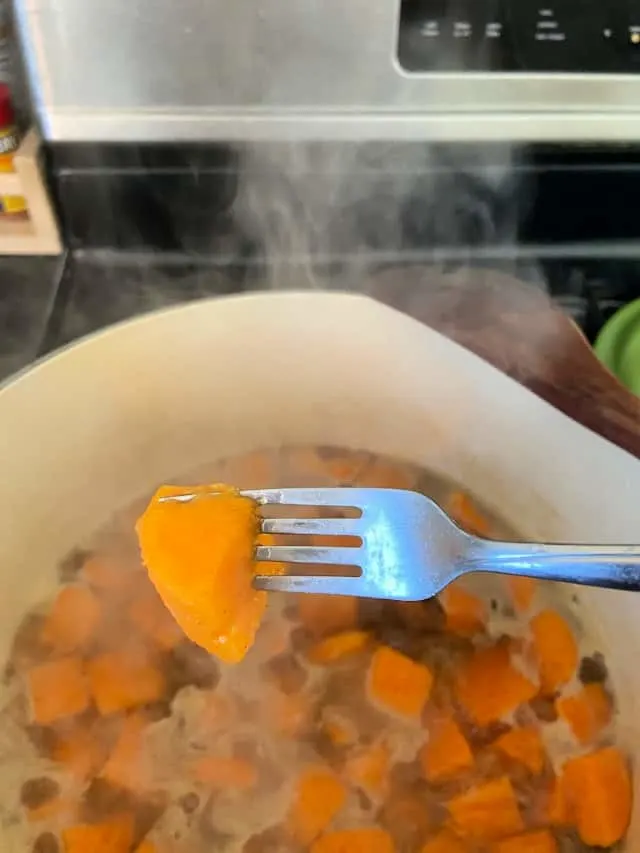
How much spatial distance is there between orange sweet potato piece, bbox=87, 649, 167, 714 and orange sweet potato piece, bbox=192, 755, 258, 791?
6 cm

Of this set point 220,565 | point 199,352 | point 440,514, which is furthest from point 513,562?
point 199,352

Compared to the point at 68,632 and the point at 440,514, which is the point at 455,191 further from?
the point at 68,632

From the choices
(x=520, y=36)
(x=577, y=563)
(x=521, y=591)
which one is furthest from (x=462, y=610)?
(x=520, y=36)

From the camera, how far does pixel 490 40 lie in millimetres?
584

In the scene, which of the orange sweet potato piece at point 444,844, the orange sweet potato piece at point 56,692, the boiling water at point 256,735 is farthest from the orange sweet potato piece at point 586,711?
the orange sweet potato piece at point 56,692

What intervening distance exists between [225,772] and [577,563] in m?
0.31

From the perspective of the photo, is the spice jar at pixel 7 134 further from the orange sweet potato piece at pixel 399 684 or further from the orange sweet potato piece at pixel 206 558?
the orange sweet potato piece at pixel 399 684

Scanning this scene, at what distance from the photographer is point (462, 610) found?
0.68 meters

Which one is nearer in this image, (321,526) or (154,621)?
(321,526)

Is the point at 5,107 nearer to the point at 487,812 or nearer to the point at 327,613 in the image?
the point at 327,613

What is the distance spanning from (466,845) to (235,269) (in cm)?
44

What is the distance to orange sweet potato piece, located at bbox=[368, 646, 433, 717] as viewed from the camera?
25.2 inches

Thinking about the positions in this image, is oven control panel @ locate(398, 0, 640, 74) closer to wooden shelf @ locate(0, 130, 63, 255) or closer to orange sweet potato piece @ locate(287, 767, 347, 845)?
wooden shelf @ locate(0, 130, 63, 255)

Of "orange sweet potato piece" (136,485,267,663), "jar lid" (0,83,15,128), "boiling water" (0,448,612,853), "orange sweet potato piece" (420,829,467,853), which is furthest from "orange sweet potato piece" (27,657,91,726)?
"jar lid" (0,83,15,128)
